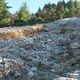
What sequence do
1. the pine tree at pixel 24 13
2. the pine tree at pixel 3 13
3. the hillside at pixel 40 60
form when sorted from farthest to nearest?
the pine tree at pixel 24 13
the pine tree at pixel 3 13
the hillside at pixel 40 60

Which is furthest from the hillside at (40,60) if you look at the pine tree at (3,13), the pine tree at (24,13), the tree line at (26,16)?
the pine tree at (24,13)

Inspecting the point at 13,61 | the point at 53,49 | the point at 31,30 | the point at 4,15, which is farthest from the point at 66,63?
the point at 4,15

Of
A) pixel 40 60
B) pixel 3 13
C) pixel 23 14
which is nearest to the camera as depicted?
pixel 40 60

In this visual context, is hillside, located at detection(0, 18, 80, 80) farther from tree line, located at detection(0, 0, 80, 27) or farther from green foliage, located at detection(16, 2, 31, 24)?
green foliage, located at detection(16, 2, 31, 24)

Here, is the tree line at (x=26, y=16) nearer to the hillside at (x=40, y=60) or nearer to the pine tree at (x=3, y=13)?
the pine tree at (x=3, y=13)

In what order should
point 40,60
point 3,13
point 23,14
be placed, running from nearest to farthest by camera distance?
point 40,60, point 3,13, point 23,14

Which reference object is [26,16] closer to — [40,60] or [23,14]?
[23,14]

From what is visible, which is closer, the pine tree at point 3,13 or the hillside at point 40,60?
the hillside at point 40,60

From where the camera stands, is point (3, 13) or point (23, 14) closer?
point (3, 13)

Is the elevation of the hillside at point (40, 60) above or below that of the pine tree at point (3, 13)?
below

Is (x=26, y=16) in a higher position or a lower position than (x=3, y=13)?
lower

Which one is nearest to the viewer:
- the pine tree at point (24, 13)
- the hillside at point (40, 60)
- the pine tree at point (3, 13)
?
the hillside at point (40, 60)

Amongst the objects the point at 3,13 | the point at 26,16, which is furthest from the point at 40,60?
the point at 26,16

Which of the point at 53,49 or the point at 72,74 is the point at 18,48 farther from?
the point at 72,74
